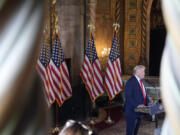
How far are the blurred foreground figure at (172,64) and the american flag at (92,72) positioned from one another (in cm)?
768

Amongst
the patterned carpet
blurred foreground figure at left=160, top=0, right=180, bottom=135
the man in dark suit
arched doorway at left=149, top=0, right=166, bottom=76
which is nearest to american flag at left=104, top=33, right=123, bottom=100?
the patterned carpet

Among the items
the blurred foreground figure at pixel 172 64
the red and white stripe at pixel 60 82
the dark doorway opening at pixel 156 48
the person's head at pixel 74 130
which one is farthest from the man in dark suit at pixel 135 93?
the dark doorway opening at pixel 156 48

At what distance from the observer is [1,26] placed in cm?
20

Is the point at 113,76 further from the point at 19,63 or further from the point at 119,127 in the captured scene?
the point at 19,63

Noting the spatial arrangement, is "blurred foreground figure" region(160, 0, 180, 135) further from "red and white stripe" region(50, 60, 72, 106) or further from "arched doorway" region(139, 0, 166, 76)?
"arched doorway" region(139, 0, 166, 76)

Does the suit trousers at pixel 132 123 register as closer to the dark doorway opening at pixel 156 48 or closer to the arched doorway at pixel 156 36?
the arched doorway at pixel 156 36

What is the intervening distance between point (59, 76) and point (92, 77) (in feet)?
3.71

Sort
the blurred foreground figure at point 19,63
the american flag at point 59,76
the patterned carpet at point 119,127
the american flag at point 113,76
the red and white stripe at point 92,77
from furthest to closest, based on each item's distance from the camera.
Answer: the american flag at point 113,76, the red and white stripe at point 92,77, the patterned carpet at point 119,127, the american flag at point 59,76, the blurred foreground figure at point 19,63

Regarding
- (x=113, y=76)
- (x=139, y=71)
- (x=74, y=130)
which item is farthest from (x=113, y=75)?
(x=74, y=130)

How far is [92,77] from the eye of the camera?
8031 mm

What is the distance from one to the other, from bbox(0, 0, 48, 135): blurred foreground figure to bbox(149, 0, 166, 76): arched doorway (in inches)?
588

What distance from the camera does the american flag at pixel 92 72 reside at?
313 inches

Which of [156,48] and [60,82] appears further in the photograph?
[156,48]

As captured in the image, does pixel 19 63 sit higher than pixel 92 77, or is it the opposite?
pixel 19 63
